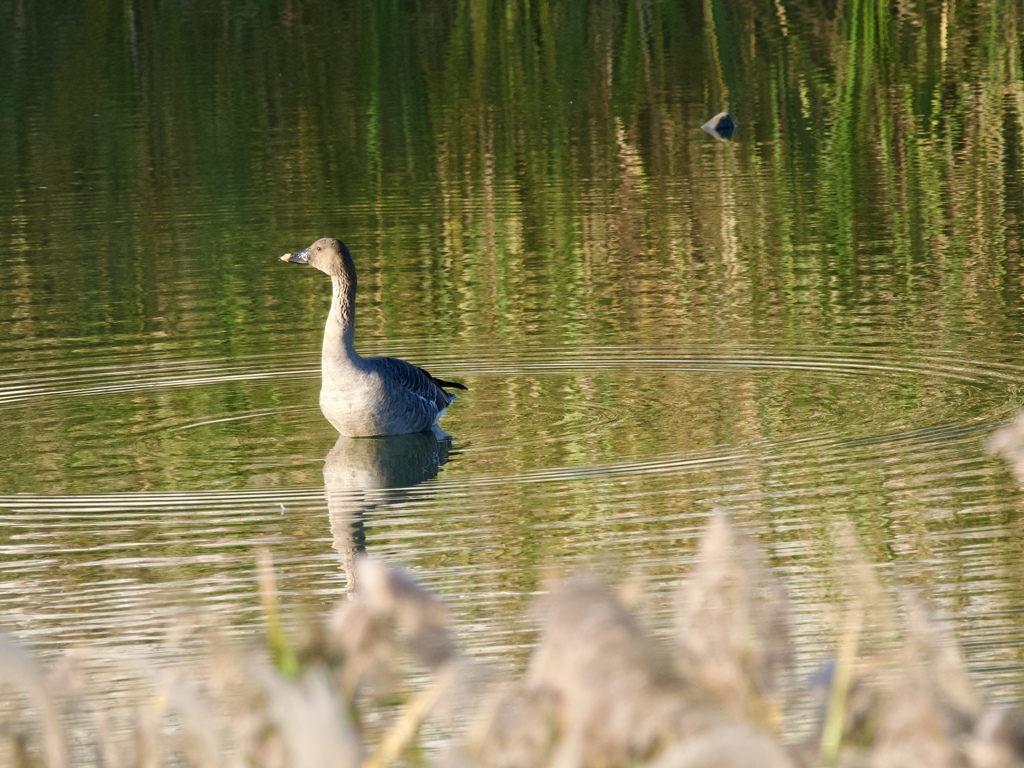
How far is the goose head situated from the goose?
58 cm

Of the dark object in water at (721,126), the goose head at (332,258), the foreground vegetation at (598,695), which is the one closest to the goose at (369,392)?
the goose head at (332,258)

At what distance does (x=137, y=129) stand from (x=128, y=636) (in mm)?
16666

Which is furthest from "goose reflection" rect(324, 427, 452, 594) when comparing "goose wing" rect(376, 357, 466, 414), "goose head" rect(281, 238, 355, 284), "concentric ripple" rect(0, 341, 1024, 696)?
"goose head" rect(281, 238, 355, 284)

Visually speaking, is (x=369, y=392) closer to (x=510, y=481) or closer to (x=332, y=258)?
(x=332, y=258)

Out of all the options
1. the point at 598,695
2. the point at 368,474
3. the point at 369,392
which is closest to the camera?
the point at 598,695

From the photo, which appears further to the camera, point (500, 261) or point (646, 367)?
point (500, 261)

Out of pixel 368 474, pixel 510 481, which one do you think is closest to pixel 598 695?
pixel 510 481

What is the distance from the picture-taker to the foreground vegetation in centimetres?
314

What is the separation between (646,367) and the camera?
39.2ft

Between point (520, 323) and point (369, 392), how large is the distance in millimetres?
2679

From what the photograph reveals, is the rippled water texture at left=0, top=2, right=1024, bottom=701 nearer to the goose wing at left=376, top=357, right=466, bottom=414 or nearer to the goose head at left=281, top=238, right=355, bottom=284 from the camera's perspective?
the goose wing at left=376, top=357, right=466, bottom=414

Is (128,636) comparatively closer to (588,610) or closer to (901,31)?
(588,610)

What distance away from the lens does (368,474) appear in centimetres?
1029

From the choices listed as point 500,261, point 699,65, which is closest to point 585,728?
point 500,261
